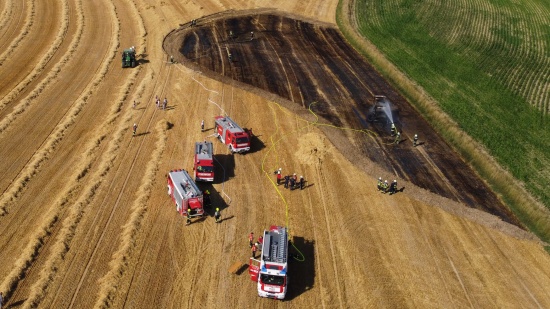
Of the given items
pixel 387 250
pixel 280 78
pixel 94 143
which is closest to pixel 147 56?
pixel 280 78

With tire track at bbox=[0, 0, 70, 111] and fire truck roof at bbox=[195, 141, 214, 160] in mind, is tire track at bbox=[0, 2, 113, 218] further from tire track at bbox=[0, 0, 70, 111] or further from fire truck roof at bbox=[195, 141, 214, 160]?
fire truck roof at bbox=[195, 141, 214, 160]

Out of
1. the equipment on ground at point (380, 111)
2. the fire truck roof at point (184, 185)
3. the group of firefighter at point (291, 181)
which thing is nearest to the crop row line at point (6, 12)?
the fire truck roof at point (184, 185)

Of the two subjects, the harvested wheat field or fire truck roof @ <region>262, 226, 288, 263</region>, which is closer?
fire truck roof @ <region>262, 226, 288, 263</region>

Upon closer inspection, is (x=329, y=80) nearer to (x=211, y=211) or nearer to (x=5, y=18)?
(x=211, y=211)

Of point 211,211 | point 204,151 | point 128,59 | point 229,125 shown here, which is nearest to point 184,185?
point 211,211

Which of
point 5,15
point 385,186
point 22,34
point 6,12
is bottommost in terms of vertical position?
point 385,186

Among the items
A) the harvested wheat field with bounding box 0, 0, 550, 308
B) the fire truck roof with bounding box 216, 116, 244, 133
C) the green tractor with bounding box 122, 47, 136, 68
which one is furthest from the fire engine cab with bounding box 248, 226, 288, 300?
the green tractor with bounding box 122, 47, 136, 68

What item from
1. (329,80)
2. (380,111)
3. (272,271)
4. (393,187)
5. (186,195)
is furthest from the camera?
(329,80)

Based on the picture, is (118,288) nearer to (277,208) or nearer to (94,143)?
(277,208)
